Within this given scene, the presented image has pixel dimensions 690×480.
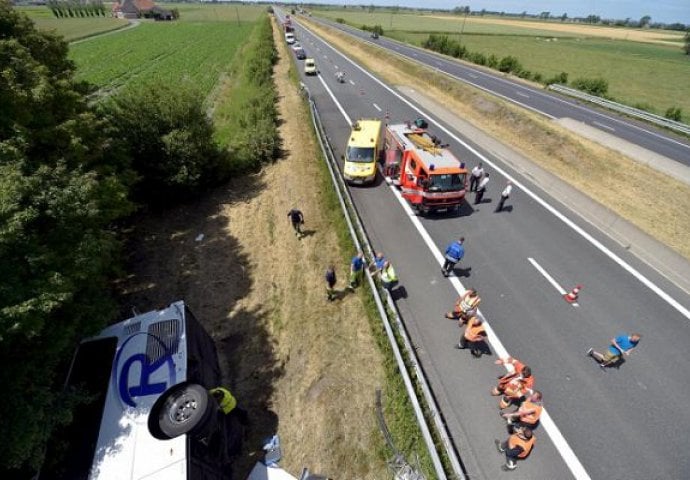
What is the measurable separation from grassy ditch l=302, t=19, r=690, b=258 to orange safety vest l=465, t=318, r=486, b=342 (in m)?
10.5

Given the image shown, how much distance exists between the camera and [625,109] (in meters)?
30.8

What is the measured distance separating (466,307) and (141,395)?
8550 mm

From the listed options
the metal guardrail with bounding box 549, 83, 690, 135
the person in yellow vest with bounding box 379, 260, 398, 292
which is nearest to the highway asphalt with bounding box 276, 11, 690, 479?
the person in yellow vest with bounding box 379, 260, 398, 292

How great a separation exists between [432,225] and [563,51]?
86.3 metres

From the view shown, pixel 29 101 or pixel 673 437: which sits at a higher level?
pixel 29 101

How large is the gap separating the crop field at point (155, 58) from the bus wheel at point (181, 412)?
30.4 m

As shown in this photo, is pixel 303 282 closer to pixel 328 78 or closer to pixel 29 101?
pixel 29 101

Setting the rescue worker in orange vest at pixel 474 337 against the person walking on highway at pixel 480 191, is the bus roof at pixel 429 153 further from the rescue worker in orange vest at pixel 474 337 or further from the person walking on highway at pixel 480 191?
the rescue worker in orange vest at pixel 474 337

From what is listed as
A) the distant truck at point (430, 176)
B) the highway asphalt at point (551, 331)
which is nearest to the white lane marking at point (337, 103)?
the distant truck at point (430, 176)

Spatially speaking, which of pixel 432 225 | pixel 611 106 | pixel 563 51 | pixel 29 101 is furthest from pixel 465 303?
pixel 563 51

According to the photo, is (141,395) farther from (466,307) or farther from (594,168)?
(594,168)

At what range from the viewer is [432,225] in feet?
48.7

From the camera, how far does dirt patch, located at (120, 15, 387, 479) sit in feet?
27.3

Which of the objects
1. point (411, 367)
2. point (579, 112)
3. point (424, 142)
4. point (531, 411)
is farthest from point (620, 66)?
point (411, 367)
